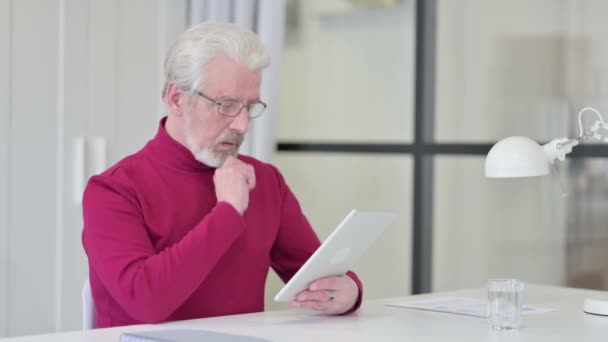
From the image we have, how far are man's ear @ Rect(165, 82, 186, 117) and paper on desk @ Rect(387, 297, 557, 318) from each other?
68 cm

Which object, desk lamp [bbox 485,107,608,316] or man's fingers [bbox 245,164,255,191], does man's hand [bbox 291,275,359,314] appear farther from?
desk lamp [bbox 485,107,608,316]

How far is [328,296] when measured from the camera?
2000mm

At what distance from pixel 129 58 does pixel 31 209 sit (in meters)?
0.68

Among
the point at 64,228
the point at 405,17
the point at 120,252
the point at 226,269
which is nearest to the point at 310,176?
the point at 405,17

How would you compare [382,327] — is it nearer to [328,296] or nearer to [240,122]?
[328,296]

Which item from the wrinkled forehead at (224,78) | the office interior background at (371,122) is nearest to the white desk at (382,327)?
the wrinkled forehead at (224,78)

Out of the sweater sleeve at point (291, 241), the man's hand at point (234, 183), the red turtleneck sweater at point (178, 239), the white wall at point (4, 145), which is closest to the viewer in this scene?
the red turtleneck sweater at point (178, 239)

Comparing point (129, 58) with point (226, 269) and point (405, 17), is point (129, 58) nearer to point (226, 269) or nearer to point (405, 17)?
point (405, 17)

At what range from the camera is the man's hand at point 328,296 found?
6.52 feet

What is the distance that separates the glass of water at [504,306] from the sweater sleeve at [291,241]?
58 cm

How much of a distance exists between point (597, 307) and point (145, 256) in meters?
1.01

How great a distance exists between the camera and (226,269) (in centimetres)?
213

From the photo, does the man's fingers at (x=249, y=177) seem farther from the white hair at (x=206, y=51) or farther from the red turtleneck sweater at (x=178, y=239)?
the white hair at (x=206, y=51)

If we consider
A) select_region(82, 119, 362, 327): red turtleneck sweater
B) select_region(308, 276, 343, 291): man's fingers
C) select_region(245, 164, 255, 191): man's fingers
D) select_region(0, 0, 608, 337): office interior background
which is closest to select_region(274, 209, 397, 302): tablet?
select_region(308, 276, 343, 291): man's fingers
